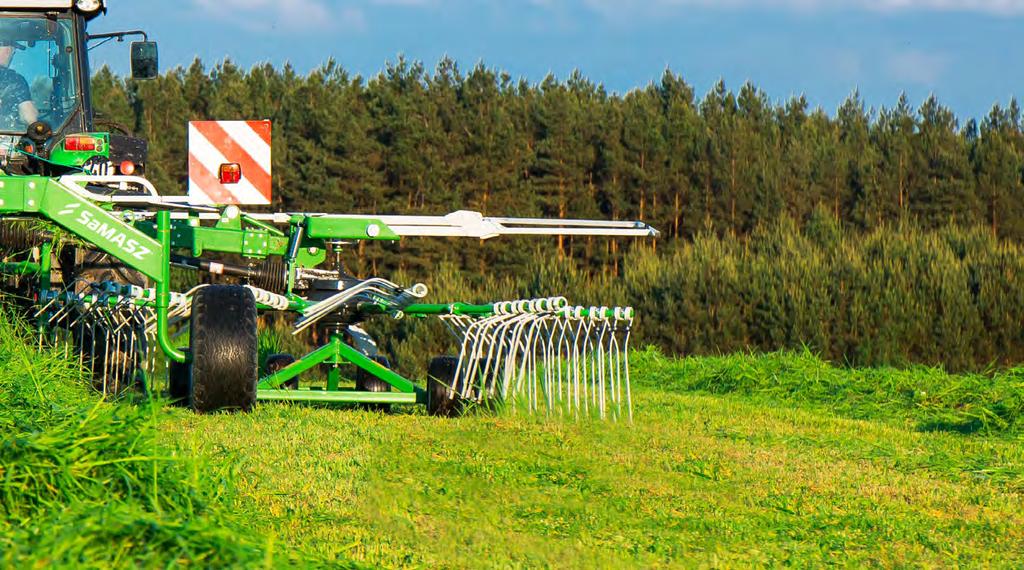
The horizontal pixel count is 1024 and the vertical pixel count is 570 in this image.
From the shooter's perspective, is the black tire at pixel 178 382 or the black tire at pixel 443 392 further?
the black tire at pixel 178 382

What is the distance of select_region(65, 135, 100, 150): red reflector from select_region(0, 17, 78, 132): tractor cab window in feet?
2.99

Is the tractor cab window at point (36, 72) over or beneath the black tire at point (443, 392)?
over

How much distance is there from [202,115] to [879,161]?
69.6 ft

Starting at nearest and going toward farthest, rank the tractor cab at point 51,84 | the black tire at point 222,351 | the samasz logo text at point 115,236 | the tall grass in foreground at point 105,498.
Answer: the tall grass in foreground at point 105,498 → the samasz logo text at point 115,236 → the black tire at point 222,351 → the tractor cab at point 51,84

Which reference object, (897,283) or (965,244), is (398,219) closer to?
(897,283)

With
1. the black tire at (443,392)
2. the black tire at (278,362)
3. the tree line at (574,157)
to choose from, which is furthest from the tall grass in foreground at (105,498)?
the tree line at (574,157)

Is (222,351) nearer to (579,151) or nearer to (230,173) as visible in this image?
(230,173)

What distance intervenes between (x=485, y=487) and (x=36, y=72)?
615 cm

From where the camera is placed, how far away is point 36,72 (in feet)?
31.1

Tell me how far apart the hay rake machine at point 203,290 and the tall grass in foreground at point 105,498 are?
2.09m

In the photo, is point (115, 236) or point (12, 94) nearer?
point (115, 236)

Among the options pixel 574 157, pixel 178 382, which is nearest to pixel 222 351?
pixel 178 382

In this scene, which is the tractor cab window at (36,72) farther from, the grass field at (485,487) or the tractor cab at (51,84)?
the grass field at (485,487)

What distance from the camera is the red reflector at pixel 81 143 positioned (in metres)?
8.43
